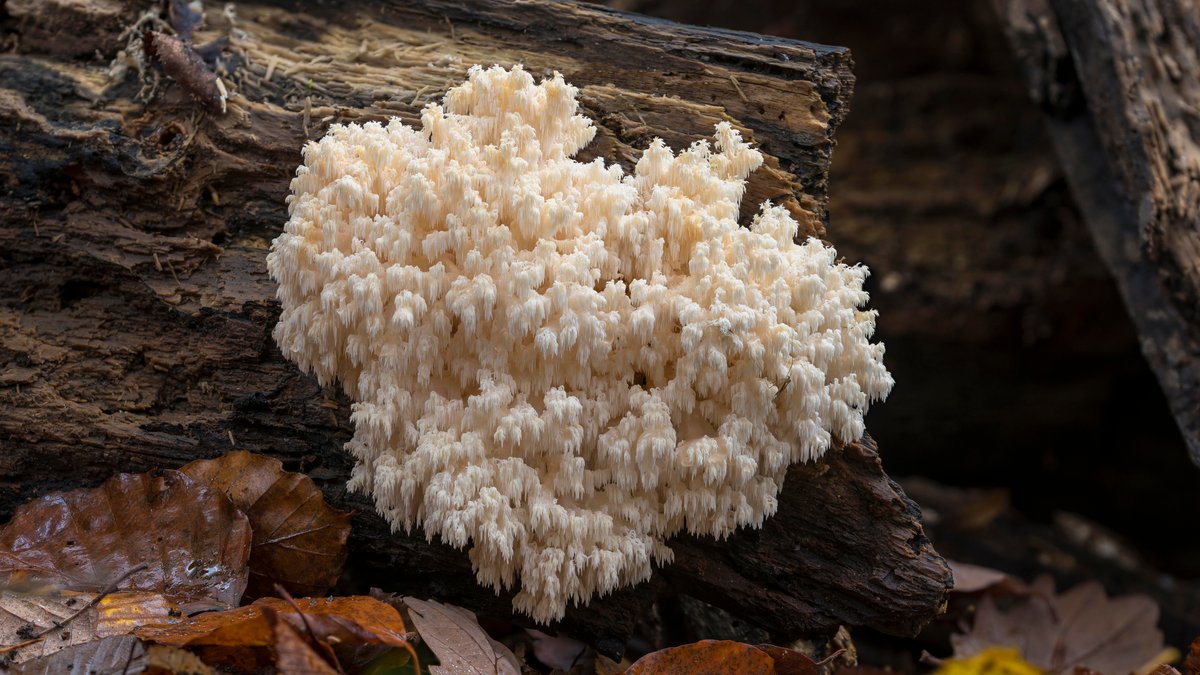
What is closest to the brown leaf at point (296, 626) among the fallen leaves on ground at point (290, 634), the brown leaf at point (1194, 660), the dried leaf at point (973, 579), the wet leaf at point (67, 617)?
the fallen leaves on ground at point (290, 634)

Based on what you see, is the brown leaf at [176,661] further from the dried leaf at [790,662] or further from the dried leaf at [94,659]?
the dried leaf at [790,662]

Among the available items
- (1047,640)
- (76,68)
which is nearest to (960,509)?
(1047,640)

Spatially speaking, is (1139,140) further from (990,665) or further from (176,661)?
(176,661)

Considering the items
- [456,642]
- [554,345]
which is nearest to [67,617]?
[456,642]

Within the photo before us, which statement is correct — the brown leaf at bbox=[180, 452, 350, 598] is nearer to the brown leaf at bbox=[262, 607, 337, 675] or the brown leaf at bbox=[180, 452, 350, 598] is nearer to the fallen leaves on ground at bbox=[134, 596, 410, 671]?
the fallen leaves on ground at bbox=[134, 596, 410, 671]

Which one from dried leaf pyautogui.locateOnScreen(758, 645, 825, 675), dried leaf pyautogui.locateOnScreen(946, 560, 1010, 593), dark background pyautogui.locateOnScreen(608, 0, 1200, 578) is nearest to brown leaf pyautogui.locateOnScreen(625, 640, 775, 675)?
dried leaf pyautogui.locateOnScreen(758, 645, 825, 675)
